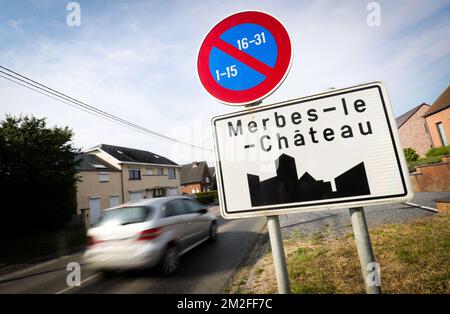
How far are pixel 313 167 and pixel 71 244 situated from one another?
42.9 feet

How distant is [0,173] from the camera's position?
36.8 ft

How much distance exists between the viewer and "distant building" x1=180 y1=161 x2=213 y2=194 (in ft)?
149

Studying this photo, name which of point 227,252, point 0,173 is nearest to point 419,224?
point 227,252

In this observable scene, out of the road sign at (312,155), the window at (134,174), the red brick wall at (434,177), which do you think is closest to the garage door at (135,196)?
the window at (134,174)

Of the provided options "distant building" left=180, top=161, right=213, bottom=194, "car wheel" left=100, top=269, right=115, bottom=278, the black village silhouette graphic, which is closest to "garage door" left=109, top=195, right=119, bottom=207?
"car wheel" left=100, top=269, right=115, bottom=278

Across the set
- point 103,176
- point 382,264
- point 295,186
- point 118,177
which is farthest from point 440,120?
point 103,176

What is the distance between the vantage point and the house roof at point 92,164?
21.0 m

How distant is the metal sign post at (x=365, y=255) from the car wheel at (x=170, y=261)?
15.6ft

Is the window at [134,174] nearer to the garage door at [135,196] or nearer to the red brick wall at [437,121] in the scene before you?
the garage door at [135,196]

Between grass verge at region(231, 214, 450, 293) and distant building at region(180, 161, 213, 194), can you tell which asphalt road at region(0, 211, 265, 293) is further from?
distant building at region(180, 161, 213, 194)

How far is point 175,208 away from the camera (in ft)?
20.4

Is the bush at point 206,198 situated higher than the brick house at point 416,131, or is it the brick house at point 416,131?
the brick house at point 416,131

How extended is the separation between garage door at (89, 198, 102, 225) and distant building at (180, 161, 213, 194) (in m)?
24.4

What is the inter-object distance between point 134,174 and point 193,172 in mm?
20866
